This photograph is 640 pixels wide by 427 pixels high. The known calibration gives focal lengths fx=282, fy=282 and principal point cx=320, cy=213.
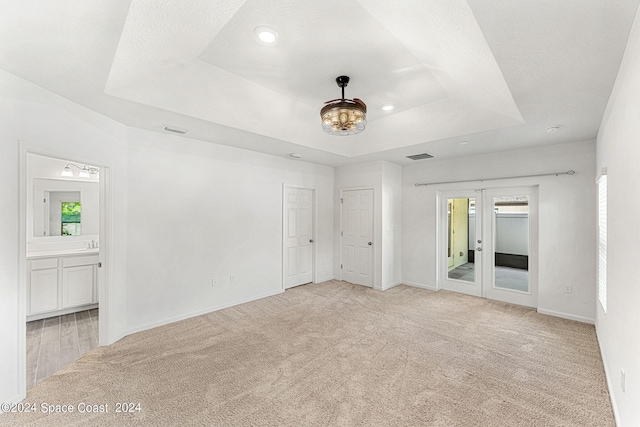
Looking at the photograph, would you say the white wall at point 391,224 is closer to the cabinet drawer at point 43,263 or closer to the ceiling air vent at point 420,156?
the ceiling air vent at point 420,156

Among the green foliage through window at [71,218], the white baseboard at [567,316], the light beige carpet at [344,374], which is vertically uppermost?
the green foliage through window at [71,218]

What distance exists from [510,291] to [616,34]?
405 centimetres

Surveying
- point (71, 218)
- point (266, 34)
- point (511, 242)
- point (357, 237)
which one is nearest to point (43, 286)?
point (71, 218)

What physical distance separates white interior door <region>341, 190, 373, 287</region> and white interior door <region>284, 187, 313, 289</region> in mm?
749

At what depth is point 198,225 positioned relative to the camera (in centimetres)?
→ 407

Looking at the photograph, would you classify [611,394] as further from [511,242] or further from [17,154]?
[17,154]

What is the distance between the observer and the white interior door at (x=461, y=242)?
496 centimetres

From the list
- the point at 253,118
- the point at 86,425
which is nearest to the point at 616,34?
→ the point at 253,118

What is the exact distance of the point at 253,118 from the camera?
11.7 ft

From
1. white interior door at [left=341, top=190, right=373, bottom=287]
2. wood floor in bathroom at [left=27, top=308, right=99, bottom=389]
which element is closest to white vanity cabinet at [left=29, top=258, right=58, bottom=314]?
wood floor in bathroom at [left=27, top=308, right=99, bottom=389]

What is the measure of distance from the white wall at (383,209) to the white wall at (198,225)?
1272 millimetres

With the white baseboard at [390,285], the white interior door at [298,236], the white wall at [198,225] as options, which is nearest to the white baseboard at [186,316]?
the white wall at [198,225]

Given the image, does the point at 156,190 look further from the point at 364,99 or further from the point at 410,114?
the point at 410,114

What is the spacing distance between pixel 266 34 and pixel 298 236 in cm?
383
